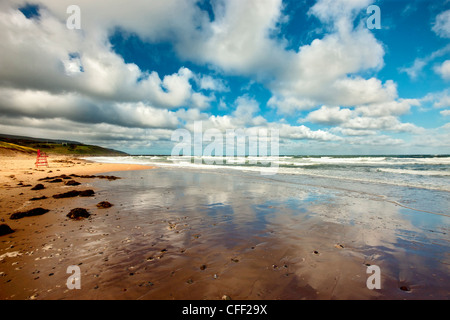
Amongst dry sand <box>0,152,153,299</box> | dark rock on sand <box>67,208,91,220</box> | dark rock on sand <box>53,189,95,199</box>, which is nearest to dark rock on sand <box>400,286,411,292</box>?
dry sand <box>0,152,153,299</box>

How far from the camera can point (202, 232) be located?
6.16m

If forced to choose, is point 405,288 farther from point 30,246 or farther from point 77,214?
point 77,214

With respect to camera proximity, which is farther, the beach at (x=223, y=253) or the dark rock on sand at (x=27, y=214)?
the dark rock on sand at (x=27, y=214)

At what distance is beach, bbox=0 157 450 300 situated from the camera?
3500 mm

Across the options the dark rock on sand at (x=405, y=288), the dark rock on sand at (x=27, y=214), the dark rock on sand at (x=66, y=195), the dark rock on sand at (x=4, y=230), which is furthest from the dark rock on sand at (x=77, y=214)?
the dark rock on sand at (x=405, y=288)

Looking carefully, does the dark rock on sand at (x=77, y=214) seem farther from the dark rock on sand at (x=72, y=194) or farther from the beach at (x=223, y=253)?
the dark rock on sand at (x=72, y=194)

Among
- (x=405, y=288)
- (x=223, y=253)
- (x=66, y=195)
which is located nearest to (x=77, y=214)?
(x=66, y=195)

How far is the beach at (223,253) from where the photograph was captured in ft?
11.5

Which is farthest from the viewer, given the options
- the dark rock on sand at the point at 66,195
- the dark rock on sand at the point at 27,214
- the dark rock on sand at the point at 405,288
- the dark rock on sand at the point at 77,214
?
the dark rock on sand at the point at 66,195

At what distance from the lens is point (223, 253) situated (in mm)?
4855

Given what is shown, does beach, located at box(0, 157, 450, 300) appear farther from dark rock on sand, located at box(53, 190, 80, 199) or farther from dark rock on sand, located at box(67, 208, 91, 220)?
dark rock on sand, located at box(53, 190, 80, 199)
